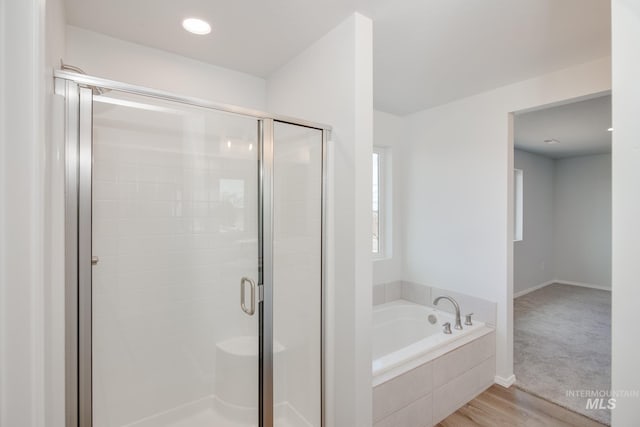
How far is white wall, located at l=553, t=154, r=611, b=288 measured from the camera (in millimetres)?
5344

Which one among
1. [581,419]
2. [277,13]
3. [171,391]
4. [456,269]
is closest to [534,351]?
[581,419]

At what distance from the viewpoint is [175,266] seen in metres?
2.04

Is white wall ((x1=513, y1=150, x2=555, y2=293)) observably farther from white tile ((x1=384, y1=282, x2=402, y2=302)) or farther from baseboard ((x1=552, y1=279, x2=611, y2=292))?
white tile ((x1=384, y1=282, x2=402, y2=302))

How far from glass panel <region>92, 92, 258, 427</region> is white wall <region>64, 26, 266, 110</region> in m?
0.27

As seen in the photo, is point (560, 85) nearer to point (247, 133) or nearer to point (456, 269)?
point (456, 269)

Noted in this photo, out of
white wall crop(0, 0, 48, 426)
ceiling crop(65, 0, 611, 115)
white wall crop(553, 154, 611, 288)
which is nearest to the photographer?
white wall crop(0, 0, 48, 426)

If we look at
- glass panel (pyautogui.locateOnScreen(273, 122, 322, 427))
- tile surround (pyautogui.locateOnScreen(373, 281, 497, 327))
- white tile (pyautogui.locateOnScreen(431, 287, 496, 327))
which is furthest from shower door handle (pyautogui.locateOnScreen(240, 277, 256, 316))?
white tile (pyautogui.locateOnScreen(431, 287, 496, 327))

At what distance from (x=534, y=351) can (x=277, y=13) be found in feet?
12.3

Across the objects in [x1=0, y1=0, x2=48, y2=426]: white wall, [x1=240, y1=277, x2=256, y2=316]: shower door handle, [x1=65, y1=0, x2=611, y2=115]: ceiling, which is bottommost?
[x1=240, y1=277, x2=256, y2=316]: shower door handle

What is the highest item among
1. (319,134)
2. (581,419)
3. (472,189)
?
(319,134)

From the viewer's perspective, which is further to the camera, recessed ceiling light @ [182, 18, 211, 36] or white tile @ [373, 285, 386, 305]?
white tile @ [373, 285, 386, 305]

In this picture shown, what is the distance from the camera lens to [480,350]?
7.84ft

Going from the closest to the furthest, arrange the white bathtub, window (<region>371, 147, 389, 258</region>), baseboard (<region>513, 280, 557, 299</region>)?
the white bathtub → window (<region>371, 147, 389, 258</region>) → baseboard (<region>513, 280, 557, 299</region>)

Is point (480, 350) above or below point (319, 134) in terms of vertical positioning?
below
